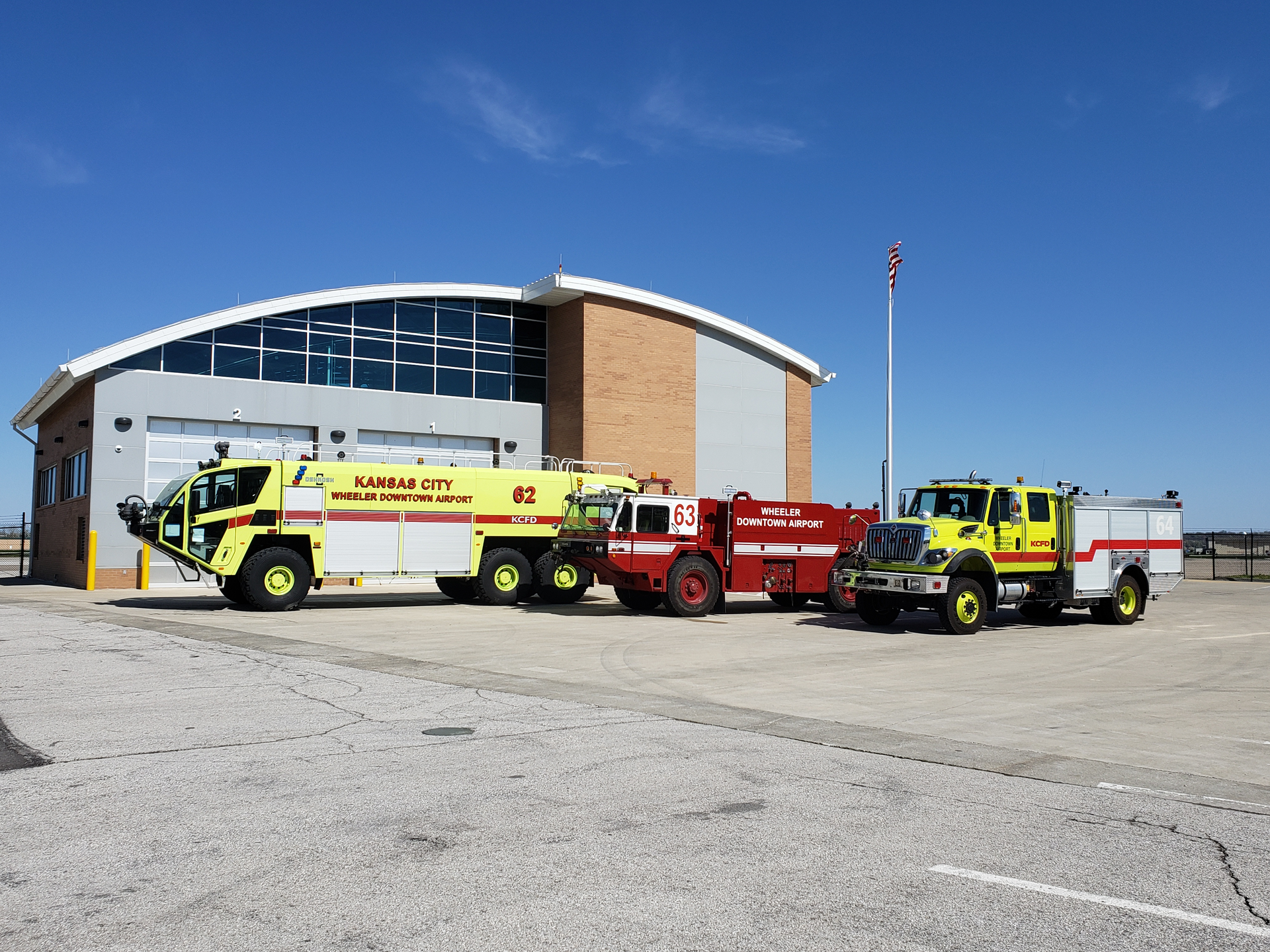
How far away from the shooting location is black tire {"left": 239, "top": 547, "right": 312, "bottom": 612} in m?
20.8

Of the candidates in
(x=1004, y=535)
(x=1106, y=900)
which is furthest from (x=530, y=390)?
(x=1106, y=900)

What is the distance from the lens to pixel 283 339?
32781 millimetres

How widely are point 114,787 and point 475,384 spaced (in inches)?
1194

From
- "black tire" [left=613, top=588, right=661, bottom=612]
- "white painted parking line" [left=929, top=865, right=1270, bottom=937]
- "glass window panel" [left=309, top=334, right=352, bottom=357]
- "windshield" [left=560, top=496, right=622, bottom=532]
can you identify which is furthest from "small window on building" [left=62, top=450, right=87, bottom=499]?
"white painted parking line" [left=929, top=865, right=1270, bottom=937]

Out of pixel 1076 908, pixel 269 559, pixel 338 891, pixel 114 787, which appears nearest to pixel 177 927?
pixel 338 891

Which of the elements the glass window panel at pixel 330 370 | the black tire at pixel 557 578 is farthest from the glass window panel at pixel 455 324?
the black tire at pixel 557 578

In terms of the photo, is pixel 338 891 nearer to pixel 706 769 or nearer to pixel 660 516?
pixel 706 769

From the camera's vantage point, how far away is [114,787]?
6207 mm

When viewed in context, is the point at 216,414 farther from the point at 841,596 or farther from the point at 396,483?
the point at 841,596

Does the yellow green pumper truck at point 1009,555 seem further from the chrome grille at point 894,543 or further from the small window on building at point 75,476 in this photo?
the small window on building at point 75,476

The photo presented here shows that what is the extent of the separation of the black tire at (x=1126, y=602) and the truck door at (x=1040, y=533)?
5.29 ft

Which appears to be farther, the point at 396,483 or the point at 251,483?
the point at 396,483

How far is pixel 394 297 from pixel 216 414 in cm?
683

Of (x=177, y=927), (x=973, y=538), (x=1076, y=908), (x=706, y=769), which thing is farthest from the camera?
(x=973, y=538)
